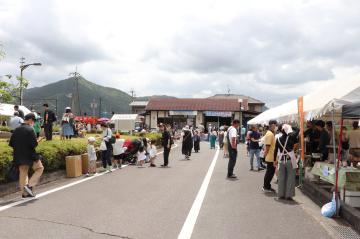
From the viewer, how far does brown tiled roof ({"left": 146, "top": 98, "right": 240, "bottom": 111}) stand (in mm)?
59656

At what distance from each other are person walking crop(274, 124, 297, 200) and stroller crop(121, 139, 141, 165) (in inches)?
346

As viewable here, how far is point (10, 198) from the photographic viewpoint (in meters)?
9.23

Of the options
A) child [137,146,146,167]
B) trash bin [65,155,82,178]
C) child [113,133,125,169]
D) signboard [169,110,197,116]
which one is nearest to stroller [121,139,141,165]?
child [137,146,146,167]

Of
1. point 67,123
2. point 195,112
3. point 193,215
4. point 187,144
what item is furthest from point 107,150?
point 195,112

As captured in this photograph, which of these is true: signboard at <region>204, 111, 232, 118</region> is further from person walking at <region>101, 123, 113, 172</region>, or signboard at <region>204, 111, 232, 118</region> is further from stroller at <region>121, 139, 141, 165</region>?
person walking at <region>101, 123, 113, 172</region>

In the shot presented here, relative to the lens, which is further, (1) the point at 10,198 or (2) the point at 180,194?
(2) the point at 180,194

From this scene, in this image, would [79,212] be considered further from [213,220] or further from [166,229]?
[213,220]

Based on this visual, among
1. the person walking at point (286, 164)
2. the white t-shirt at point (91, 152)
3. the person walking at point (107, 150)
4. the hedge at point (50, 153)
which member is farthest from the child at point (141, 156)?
the person walking at point (286, 164)

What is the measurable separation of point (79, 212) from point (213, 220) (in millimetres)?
2437

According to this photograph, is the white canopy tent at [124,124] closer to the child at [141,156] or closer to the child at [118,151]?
the child at [141,156]

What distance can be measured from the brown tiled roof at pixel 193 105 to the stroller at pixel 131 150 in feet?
137

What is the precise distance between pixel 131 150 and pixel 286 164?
9.16 m

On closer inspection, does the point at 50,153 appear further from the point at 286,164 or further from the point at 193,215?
the point at 286,164

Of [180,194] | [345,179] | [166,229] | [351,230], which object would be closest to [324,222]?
[351,230]
